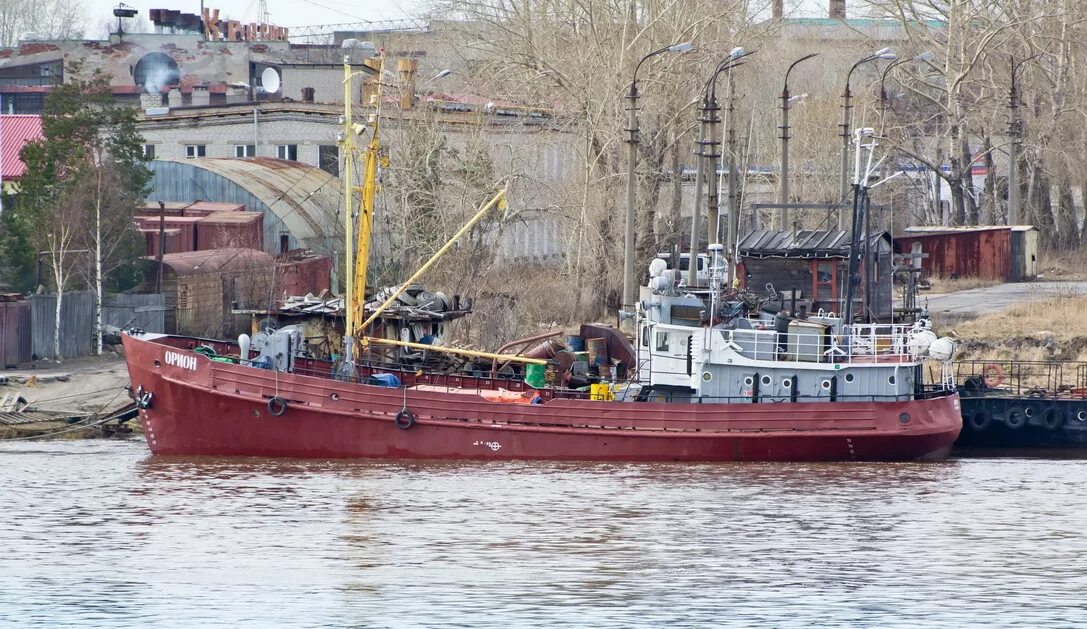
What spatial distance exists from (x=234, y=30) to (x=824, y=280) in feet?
200

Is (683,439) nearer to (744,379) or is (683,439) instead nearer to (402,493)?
(744,379)

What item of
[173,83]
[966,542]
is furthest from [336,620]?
[173,83]

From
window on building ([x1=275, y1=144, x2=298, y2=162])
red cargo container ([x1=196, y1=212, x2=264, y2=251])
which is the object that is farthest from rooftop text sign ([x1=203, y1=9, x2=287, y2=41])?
red cargo container ([x1=196, y1=212, x2=264, y2=251])

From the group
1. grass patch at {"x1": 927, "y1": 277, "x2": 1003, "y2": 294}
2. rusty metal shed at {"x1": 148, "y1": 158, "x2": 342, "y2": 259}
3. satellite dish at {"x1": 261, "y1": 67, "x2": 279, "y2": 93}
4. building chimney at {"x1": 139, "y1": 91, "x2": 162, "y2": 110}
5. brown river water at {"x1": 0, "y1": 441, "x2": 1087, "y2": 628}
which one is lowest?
brown river water at {"x1": 0, "y1": 441, "x2": 1087, "y2": 628}

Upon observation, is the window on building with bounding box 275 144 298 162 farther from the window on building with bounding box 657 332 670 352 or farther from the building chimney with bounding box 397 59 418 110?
the window on building with bounding box 657 332 670 352

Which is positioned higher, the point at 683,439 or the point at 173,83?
the point at 173,83

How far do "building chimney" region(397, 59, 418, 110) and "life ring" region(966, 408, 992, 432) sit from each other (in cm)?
2262

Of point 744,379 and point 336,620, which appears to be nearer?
point 336,620

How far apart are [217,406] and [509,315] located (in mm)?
13805

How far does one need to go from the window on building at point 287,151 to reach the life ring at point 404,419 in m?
34.5

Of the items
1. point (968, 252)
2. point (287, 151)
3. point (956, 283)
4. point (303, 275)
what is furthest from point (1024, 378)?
point (287, 151)

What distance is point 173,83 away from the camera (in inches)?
3169

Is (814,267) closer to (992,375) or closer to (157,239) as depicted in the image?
(992,375)

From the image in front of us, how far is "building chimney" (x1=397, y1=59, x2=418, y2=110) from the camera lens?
175 feet
